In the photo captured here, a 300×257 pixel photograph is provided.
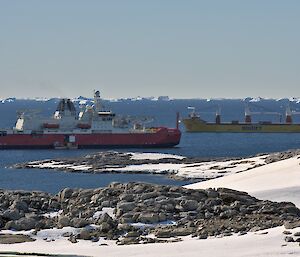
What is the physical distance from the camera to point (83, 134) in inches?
3939

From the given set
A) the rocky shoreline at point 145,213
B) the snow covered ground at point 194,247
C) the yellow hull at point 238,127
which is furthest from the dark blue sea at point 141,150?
the snow covered ground at point 194,247

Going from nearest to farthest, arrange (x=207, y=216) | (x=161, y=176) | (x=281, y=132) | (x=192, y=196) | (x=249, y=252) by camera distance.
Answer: (x=249, y=252)
(x=207, y=216)
(x=192, y=196)
(x=161, y=176)
(x=281, y=132)

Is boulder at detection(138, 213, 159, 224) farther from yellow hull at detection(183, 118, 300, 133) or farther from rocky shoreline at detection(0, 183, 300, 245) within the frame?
yellow hull at detection(183, 118, 300, 133)

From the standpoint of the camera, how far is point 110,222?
2767 centimetres

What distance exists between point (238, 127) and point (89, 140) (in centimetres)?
4065

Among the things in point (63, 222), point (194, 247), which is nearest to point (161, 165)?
point (63, 222)

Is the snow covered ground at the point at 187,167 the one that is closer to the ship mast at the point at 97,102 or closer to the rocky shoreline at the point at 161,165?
the rocky shoreline at the point at 161,165

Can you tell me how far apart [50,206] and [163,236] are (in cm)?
637

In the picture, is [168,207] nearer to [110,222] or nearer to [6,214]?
[110,222]

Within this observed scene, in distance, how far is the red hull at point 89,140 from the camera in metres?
99.1

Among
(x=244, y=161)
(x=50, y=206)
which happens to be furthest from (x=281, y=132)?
(x=50, y=206)

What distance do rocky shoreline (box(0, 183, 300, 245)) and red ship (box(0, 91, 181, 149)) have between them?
66.1 m

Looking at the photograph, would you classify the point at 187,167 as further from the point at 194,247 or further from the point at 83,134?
the point at 194,247

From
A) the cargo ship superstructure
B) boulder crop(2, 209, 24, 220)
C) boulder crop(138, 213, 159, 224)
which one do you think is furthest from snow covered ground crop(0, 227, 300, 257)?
the cargo ship superstructure
